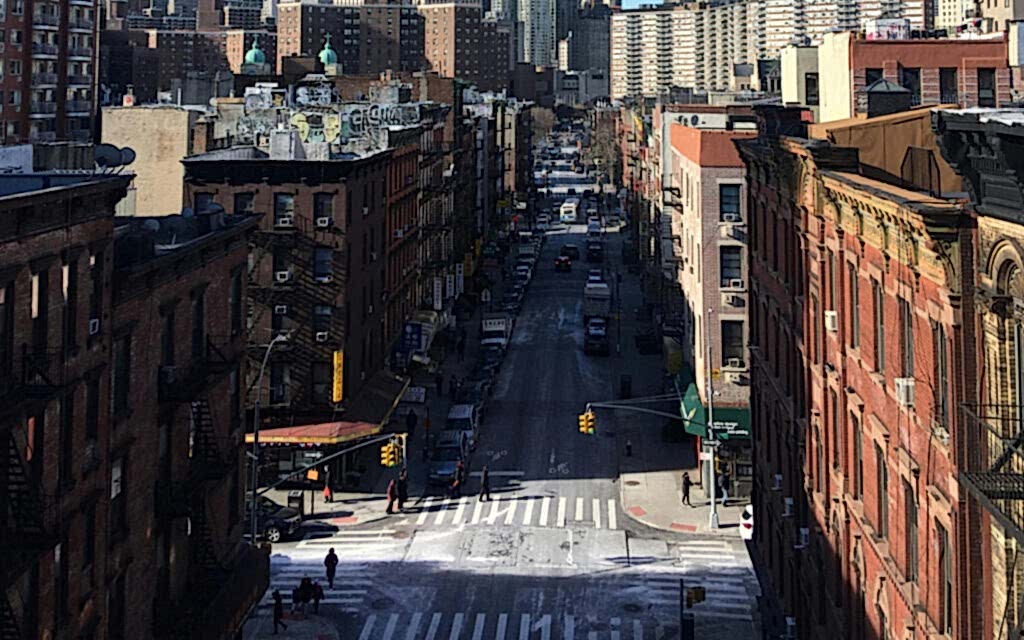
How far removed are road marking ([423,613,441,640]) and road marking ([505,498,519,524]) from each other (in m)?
9.97

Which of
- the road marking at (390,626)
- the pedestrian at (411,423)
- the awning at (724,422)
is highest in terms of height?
the awning at (724,422)

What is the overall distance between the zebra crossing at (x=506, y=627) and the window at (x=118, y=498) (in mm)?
13005

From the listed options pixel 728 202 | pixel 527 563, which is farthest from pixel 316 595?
pixel 728 202

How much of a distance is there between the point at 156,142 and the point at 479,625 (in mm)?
38584

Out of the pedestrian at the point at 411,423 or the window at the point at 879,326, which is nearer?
the window at the point at 879,326

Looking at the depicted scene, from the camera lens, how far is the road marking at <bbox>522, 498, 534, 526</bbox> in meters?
48.9

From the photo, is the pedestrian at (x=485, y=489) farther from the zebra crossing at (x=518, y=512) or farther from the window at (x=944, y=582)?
the window at (x=944, y=582)

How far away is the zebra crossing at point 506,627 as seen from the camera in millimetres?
37531

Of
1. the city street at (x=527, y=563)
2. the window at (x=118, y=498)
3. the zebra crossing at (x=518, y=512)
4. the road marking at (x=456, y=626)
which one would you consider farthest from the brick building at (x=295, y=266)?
the window at (x=118, y=498)

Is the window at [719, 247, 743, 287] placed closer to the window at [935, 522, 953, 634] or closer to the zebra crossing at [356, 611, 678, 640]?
the zebra crossing at [356, 611, 678, 640]

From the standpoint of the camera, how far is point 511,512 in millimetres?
50094

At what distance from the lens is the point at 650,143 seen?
96.3 m

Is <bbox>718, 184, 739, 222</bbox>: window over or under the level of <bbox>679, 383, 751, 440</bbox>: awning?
over

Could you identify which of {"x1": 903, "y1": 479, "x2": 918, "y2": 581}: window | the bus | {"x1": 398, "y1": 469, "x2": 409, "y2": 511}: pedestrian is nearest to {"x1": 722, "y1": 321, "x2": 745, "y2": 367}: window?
{"x1": 398, "y1": 469, "x2": 409, "y2": 511}: pedestrian
